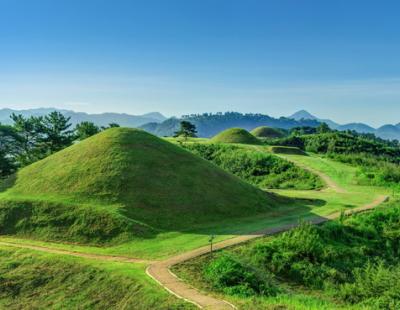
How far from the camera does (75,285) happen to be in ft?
50.0

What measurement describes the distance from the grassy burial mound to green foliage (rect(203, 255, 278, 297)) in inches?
269

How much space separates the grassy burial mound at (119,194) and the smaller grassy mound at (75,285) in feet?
12.2

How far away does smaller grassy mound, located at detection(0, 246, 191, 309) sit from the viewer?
43.1ft

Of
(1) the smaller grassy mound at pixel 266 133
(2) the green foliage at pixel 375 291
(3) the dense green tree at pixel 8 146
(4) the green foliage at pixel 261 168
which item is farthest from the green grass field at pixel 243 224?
(1) the smaller grassy mound at pixel 266 133

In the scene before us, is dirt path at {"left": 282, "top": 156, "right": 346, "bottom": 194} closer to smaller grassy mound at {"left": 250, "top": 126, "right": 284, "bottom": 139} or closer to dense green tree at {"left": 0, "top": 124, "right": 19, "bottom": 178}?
dense green tree at {"left": 0, "top": 124, "right": 19, "bottom": 178}

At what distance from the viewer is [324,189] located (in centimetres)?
3856

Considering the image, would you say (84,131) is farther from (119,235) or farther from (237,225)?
(237,225)

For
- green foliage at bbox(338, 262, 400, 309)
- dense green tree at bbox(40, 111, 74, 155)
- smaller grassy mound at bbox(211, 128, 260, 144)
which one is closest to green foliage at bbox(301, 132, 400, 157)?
smaller grassy mound at bbox(211, 128, 260, 144)

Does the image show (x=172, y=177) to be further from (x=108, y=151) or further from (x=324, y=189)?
(x=324, y=189)

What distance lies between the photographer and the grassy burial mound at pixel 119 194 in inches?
875

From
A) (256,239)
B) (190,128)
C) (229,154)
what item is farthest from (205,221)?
→ (190,128)

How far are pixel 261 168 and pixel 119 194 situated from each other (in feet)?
99.2

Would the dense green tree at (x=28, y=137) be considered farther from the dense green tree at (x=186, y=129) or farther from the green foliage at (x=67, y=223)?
the dense green tree at (x=186, y=129)

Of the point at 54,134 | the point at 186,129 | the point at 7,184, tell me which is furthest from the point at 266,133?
the point at 7,184
